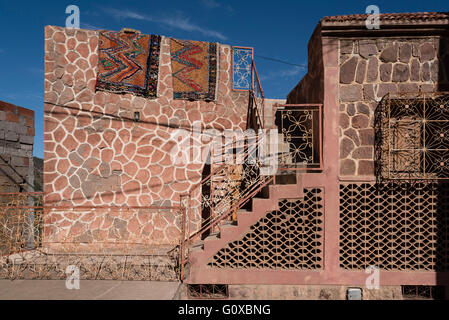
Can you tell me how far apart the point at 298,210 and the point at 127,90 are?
237 inches

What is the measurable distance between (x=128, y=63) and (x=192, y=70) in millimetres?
1917

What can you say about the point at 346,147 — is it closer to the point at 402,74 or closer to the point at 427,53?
the point at 402,74

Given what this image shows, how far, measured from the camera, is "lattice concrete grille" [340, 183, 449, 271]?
5605 mm

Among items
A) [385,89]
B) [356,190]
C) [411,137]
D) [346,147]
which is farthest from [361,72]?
[356,190]

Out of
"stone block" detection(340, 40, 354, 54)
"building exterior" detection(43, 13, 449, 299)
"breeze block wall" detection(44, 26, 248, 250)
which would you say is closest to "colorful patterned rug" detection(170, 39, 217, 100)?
"breeze block wall" detection(44, 26, 248, 250)

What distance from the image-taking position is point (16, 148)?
837 cm

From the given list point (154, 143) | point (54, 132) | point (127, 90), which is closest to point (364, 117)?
point (154, 143)

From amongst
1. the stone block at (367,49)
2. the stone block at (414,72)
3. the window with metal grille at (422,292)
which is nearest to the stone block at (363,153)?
the stone block at (414,72)

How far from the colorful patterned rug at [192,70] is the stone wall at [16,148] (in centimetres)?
465

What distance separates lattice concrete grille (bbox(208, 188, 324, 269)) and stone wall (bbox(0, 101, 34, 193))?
6478 millimetres

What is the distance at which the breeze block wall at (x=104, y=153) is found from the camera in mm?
8211

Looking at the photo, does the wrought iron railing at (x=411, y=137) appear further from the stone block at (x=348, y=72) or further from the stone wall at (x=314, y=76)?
the stone wall at (x=314, y=76)
